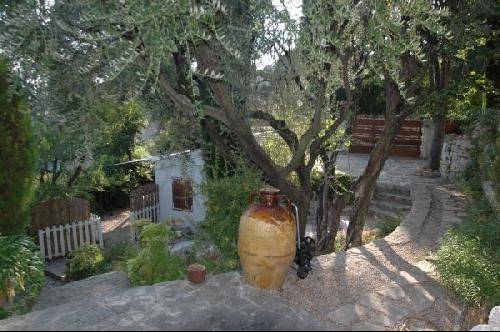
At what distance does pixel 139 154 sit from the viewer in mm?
15180

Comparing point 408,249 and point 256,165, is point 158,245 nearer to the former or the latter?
point 256,165

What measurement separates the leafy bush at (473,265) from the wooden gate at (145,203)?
26.0 feet

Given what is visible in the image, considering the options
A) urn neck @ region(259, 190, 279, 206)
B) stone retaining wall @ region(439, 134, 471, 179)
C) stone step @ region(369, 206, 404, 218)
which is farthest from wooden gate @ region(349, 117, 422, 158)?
urn neck @ region(259, 190, 279, 206)

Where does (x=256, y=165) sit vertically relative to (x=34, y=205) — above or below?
above

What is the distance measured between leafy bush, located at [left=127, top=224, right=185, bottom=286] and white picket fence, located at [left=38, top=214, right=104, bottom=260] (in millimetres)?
5108

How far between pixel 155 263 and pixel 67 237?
597 cm

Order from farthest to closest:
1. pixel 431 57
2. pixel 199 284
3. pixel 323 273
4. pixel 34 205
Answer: pixel 34 205 < pixel 431 57 < pixel 323 273 < pixel 199 284

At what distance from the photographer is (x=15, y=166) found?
625 centimetres

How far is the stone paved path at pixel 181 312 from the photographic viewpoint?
2902 mm

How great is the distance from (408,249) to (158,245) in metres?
3.84

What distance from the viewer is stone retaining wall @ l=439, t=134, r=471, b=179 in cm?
1085

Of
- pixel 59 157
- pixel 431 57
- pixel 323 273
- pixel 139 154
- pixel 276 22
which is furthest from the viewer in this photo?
pixel 139 154

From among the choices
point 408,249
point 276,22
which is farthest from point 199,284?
point 408,249

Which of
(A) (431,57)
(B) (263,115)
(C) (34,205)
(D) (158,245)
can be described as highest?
(A) (431,57)
